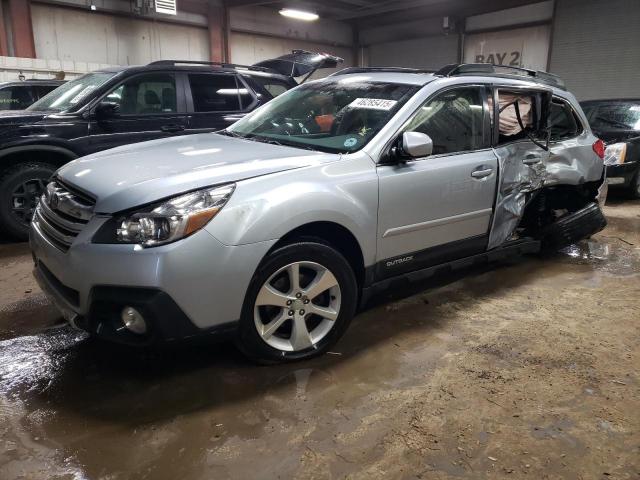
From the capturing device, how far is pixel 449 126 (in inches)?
127

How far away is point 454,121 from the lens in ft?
10.7

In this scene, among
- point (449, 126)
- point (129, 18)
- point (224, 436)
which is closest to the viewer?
point (224, 436)

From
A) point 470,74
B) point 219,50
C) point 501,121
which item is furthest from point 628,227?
point 219,50

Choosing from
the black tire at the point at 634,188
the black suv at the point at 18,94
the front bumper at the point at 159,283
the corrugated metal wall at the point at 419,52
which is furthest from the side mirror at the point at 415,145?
the corrugated metal wall at the point at 419,52

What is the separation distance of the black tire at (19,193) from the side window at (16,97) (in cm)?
373

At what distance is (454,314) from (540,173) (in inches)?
54.6

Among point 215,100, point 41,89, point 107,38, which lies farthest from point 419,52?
point 215,100

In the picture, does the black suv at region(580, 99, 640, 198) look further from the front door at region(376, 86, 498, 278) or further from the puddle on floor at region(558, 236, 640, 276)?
the front door at region(376, 86, 498, 278)

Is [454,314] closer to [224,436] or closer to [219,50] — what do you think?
[224,436]

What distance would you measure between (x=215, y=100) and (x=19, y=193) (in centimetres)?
227

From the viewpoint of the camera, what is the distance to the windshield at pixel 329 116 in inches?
115

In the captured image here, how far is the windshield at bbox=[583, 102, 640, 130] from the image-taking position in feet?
23.8

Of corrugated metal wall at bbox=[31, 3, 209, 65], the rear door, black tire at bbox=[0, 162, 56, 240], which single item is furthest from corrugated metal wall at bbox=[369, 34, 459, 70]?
black tire at bbox=[0, 162, 56, 240]

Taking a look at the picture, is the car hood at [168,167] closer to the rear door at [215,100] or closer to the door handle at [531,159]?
the door handle at [531,159]
